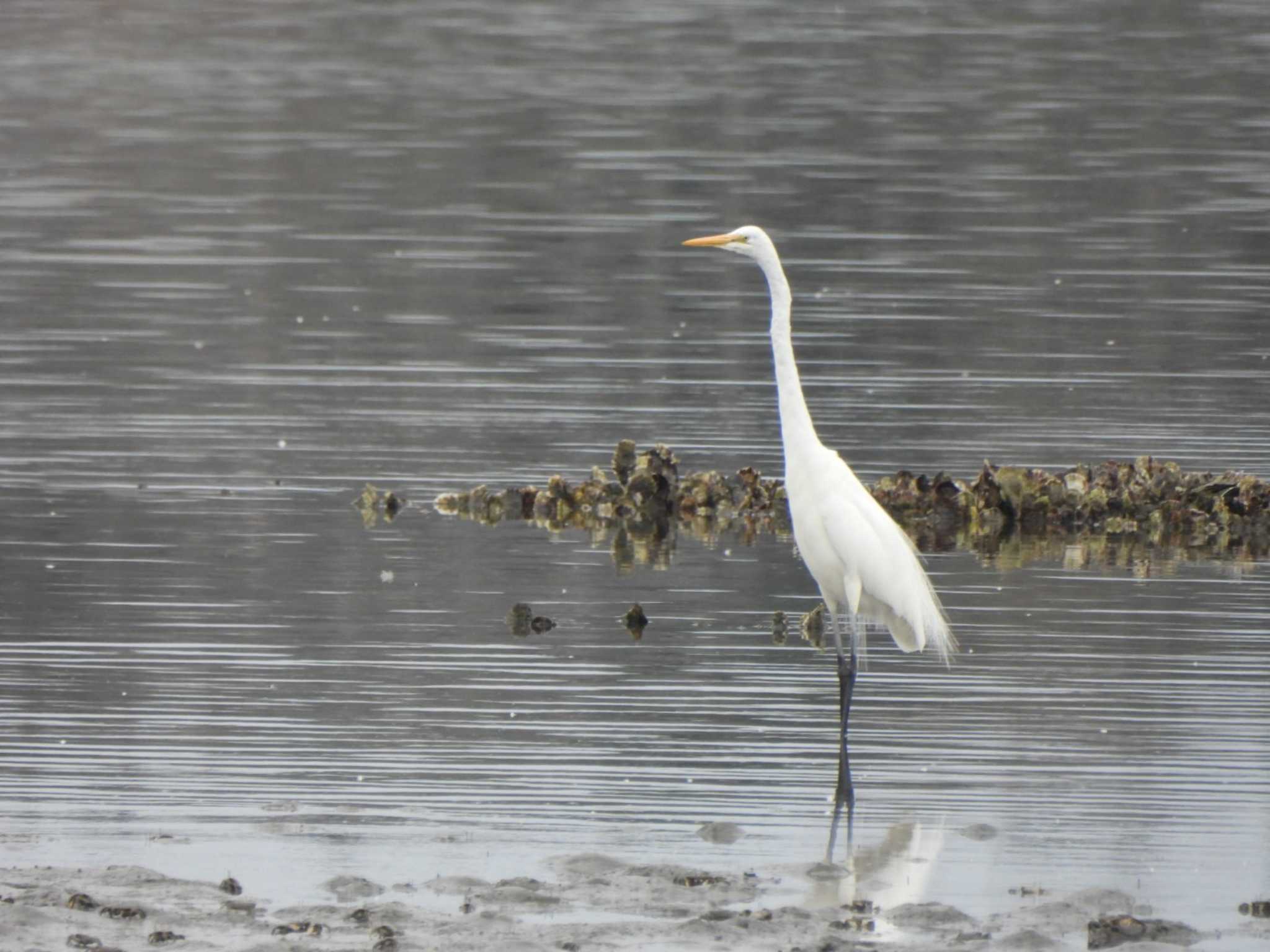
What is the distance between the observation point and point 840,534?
11.1m

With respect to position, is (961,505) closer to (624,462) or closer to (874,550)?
(624,462)

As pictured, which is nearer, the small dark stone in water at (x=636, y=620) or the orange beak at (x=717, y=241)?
the orange beak at (x=717, y=241)

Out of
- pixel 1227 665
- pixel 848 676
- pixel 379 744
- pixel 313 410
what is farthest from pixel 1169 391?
pixel 379 744

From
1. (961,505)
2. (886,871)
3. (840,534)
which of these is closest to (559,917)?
(886,871)

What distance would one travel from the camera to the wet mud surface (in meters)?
7.81

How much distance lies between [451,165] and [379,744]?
25.9m

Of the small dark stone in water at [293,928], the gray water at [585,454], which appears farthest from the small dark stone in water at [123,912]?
the gray water at [585,454]

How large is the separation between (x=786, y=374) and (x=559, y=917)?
3828 millimetres

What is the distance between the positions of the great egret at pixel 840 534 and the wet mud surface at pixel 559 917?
2.60m

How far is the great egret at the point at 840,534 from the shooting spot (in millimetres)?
11094

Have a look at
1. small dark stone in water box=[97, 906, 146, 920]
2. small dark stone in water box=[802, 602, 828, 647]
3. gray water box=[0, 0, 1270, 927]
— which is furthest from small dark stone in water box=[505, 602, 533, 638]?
small dark stone in water box=[97, 906, 146, 920]

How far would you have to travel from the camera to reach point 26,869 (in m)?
8.58

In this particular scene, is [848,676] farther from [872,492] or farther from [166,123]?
[166,123]

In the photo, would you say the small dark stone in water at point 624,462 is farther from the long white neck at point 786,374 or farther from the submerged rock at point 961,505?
the long white neck at point 786,374
